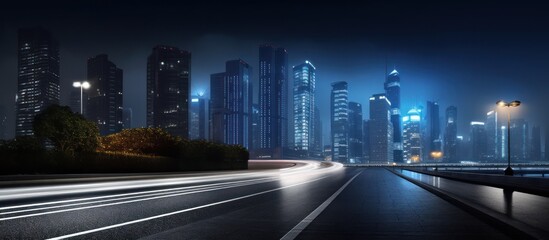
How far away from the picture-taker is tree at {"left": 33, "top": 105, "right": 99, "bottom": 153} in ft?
128

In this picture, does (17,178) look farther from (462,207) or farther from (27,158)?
(462,207)

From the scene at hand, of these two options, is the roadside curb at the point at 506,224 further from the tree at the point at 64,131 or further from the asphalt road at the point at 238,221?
the tree at the point at 64,131

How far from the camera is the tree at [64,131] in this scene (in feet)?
128

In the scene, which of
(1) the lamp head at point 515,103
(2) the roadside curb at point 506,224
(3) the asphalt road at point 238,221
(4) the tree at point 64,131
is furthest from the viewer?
(4) the tree at point 64,131

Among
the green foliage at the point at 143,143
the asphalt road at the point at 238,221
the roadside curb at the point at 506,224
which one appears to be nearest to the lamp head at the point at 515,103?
the asphalt road at the point at 238,221

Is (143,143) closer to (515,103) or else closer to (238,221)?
(515,103)

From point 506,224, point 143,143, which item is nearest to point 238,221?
point 506,224

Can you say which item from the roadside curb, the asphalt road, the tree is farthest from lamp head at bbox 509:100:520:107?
the tree

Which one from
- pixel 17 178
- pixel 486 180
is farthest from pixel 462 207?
pixel 17 178

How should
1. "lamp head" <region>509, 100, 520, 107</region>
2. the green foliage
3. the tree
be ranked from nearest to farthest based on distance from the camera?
1. "lamp head" <region>509, 100, 520, 107</region>
2. the tree
3. the green foliage

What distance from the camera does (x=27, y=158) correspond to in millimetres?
31156

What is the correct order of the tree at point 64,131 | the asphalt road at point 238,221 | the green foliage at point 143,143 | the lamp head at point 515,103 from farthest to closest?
1. the green foliage at point 143,143
2. the tree at point 64,131
3. the lamp head at point 515,103
4. the asphalt road at point 238,221

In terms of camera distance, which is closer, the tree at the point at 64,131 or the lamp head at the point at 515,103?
the lamp head at the point at 515,103

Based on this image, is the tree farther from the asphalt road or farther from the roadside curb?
the roadside curb
